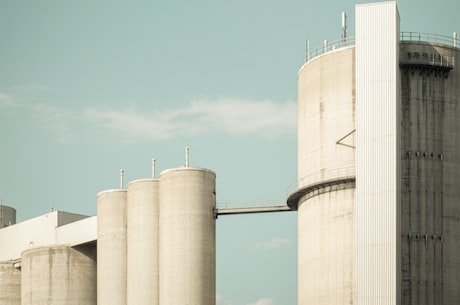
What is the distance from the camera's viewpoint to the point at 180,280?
108625 mm

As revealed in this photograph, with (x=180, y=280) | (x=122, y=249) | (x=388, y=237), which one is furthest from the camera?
(x=122, y=249)

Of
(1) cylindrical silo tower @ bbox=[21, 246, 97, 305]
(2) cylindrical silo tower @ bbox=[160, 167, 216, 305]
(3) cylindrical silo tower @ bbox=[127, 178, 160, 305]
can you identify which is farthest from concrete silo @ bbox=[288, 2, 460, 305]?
(1) cylindrical silo tower @ bbox=[21, 246, 97, 305]

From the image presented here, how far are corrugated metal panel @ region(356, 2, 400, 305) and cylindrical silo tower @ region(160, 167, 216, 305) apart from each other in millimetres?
22199

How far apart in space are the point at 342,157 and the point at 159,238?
2423cm

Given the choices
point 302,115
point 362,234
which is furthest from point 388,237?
point 302,115

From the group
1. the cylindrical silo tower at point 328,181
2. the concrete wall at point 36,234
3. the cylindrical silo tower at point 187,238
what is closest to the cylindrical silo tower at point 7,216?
the concrete wall at point 36,234

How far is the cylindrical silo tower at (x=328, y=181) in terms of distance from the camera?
3684 inches

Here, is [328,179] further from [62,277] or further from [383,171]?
[62,277]

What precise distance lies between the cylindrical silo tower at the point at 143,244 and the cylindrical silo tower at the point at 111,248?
68.8 inches

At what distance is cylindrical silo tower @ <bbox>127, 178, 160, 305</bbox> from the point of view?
112188 millimetres

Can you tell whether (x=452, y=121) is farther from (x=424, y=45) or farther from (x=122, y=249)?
(x=122, y=249)

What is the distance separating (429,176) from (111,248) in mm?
35847

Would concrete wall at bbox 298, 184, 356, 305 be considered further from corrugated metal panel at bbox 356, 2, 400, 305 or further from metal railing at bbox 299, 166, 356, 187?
corrugated metal panel at bbox 356, 2, 400, 305

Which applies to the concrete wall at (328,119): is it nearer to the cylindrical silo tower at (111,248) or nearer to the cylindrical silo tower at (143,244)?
the cylindrical silo tower at (143,244)
